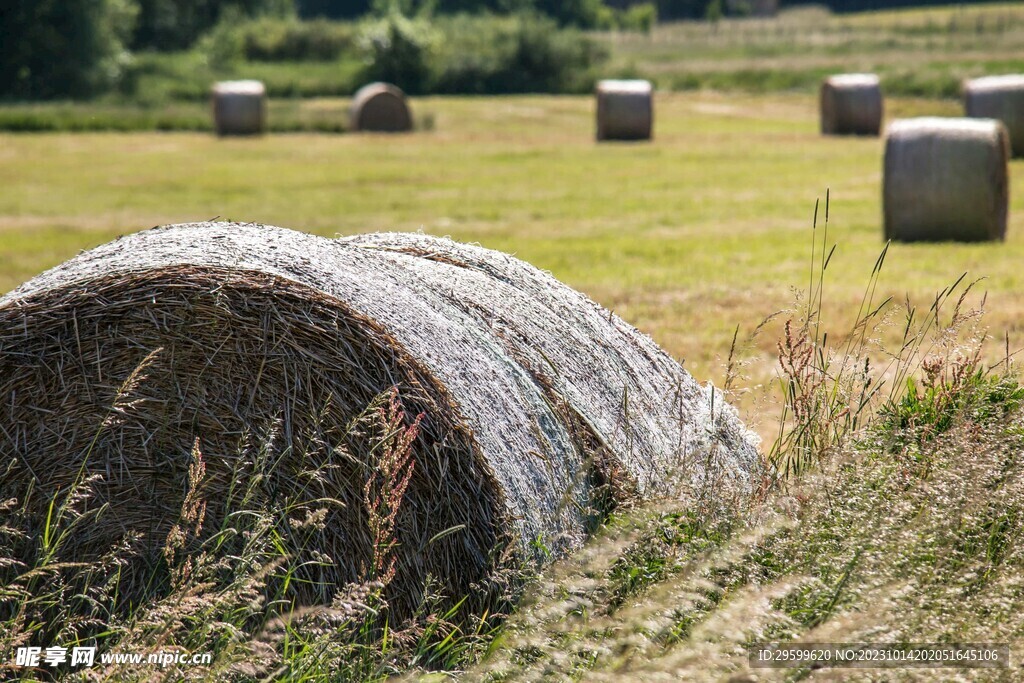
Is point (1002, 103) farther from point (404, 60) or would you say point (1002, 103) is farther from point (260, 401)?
point (404, 60)

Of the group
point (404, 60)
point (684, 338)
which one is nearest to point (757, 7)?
point (404, 60)

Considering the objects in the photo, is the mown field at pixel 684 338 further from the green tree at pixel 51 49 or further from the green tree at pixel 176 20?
the green tree at pixel 176 20

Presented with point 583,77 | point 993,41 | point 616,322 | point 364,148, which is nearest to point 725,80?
point 583,77

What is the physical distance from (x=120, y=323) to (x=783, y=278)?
822cm

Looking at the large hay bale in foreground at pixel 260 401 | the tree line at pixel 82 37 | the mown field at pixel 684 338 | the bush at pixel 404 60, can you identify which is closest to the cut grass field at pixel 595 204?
the mown field at pixel 684 338

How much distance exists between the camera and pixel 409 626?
3514mm

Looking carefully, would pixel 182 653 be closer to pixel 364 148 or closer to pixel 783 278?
pixel 783 278

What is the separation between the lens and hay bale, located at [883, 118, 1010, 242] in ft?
42.3

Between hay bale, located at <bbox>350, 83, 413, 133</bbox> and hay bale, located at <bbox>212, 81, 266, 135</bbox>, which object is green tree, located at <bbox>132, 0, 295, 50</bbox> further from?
hay bale, located at <bbox>350, 83, 413, 133</bbox>

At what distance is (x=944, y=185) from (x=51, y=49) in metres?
37.3

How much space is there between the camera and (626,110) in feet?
90.4

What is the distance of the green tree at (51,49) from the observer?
4303cm

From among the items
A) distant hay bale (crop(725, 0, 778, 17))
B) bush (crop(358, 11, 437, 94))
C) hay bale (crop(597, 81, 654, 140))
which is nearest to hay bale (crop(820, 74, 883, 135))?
hay bale (crop(597, 81, 654, 140))

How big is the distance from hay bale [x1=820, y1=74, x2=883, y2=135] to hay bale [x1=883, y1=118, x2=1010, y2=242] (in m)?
14.1
